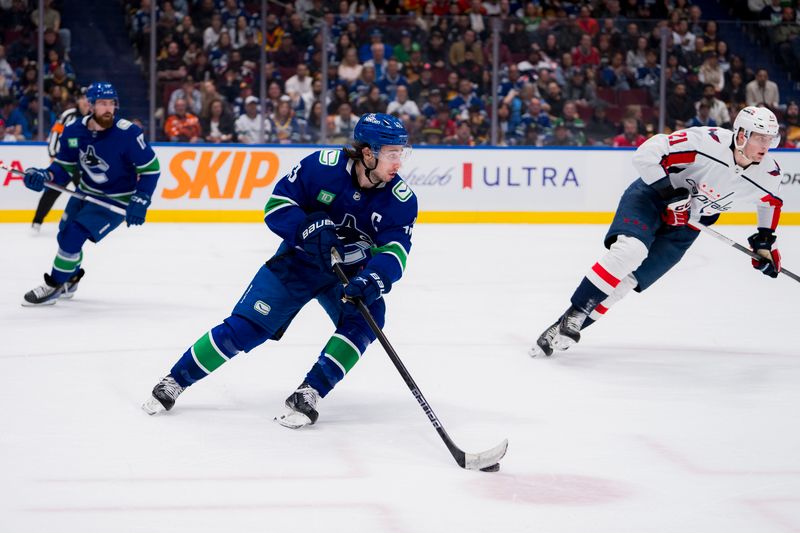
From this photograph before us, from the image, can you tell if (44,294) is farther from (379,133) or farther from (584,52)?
(584,52)

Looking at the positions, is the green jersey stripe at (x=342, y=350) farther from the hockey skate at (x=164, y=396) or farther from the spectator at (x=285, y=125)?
the spectator at (x=285, y=125)

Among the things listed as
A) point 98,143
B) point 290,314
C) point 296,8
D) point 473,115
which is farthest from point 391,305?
point 296,8

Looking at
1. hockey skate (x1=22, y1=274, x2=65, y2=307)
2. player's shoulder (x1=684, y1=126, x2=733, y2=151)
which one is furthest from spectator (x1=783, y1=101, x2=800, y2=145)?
hockey skate (x1=22, y1=274, x2=65, y2=307)

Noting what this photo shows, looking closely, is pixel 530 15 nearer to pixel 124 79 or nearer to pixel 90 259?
pixel 124 79

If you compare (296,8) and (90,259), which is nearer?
(90,259)

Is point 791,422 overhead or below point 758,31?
below

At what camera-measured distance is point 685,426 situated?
12.4 ft

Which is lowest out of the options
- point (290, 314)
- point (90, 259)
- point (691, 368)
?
point (90, 259)

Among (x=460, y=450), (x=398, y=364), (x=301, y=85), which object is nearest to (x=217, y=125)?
(x=301, y=85)

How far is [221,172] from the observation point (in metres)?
10.3

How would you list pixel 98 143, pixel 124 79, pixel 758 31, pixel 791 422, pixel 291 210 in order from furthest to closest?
pixel 758 31 < pixel 124 79 < pixel 98 143 < pixel 791 422 < pixel 291 210

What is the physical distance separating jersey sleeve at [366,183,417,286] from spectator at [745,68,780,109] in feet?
26.8

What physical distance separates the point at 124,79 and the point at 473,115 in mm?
3138

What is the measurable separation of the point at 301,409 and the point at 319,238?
57 centimetres
